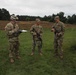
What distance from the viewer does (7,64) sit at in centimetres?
1361

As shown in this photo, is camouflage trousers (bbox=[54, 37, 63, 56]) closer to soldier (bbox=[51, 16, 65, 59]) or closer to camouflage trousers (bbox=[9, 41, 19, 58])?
soldier (bbox=[51, 16, 65, 59])

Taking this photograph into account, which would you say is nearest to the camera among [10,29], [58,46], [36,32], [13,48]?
[10,29]

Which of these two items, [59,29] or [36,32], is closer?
[59,29]

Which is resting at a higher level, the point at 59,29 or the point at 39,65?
the point at 59,29

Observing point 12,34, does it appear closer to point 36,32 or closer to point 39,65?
point 36,32

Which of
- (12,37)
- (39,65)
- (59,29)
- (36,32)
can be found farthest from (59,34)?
(12,37)

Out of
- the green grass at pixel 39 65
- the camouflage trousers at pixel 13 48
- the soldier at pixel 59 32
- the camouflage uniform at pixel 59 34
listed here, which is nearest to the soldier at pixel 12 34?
the camouflage trousers at pixel 13 48

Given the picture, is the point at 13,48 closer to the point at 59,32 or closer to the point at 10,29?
the point at 10,29

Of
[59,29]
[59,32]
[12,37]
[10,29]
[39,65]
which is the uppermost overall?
[10,29]

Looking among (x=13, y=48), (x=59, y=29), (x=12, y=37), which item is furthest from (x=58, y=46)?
(x=12, y=37)

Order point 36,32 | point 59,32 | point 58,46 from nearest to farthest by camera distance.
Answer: point 59,32
point 58,46
point 36,32

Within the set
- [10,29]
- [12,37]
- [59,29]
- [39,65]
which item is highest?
[10,29]

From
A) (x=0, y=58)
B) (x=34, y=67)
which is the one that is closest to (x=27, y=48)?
(x=0, y=58)

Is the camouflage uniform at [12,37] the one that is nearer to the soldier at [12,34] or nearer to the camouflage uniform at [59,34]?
the soldier at [12,34]
